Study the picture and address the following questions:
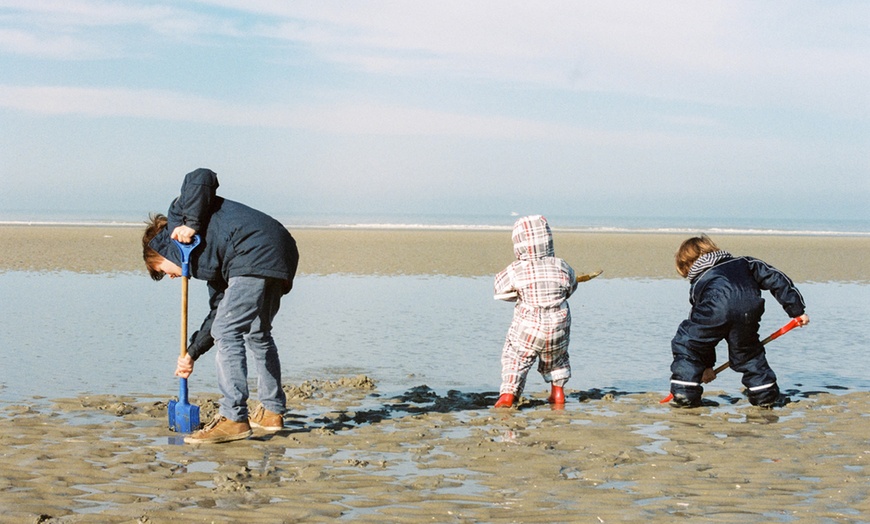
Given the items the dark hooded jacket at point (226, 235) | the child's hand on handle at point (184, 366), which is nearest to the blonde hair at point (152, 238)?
the dark hooded jacket at point (226, 235)

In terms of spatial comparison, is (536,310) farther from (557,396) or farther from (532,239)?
(557,396)

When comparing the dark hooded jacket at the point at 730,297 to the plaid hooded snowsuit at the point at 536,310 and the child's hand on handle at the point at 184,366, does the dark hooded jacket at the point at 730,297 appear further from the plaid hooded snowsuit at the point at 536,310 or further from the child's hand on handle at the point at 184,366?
the child's hand on handle at the point at 184,366

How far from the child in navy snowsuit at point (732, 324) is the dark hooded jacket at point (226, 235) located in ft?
9.92

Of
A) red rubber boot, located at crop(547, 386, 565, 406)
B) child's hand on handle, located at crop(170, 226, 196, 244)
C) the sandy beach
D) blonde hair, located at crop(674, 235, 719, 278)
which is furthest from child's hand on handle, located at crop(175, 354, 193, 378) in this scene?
blonde hair, located at crop(674, 235, 719, 278)

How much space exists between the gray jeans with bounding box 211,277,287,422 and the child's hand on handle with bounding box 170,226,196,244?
13.7 inches

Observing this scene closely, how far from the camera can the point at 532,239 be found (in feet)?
23.5

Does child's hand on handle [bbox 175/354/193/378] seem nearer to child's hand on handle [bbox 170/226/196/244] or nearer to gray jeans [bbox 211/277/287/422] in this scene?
gray jeans [bbox 211/277/287/422]

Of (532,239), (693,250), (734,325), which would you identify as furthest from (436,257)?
(734,325)

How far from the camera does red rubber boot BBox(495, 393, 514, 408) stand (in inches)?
273

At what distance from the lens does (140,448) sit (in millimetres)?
5488

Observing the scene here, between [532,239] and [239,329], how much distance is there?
Answer: 2.34 m

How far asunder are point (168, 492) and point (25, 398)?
2.81m

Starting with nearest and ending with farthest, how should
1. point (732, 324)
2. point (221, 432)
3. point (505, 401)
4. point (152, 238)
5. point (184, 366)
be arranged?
point (221, 432), point (184, 366), point (152, 238), point (505, 401), point (732, 324)

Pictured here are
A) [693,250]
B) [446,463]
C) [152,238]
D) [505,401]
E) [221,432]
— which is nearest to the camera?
[446,463]
